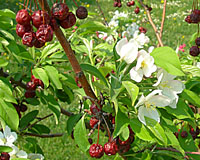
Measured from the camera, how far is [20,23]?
96 centimetres

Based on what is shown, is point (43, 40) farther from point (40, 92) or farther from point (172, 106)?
point (40, 92)

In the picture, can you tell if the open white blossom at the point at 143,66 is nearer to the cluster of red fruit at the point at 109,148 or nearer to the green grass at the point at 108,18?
the cluster of red fruit at the point at 109,148

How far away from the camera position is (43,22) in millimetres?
906

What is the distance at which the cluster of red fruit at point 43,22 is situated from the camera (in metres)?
0.91

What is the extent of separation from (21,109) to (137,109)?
95cm

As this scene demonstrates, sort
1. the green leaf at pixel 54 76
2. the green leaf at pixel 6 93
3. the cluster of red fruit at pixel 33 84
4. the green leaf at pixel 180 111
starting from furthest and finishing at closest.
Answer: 1. the cluster of red fruit at pixel 33 84
2. the green leaf at pixel 54 76
3. the green leaf at pixel 6 93
4. the green leaf at pixel 180 111

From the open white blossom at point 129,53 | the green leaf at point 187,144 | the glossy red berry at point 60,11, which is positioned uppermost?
the glossy red berry at point 60,11

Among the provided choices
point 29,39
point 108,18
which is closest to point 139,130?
point 29,39

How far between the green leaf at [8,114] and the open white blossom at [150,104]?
1.86 feet

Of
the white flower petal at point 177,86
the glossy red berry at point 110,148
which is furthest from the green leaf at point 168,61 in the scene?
the glossy red berry at point 110,148

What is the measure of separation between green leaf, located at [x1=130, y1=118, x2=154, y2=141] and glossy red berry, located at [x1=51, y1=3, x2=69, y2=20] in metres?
0.43

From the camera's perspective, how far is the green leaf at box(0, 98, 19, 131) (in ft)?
4.33

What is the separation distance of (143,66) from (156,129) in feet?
0.70

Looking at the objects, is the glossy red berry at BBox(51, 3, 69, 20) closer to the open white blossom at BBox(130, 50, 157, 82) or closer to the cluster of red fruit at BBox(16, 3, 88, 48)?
the cluster of red fruit at BBox(16, 3, 88, 48)
